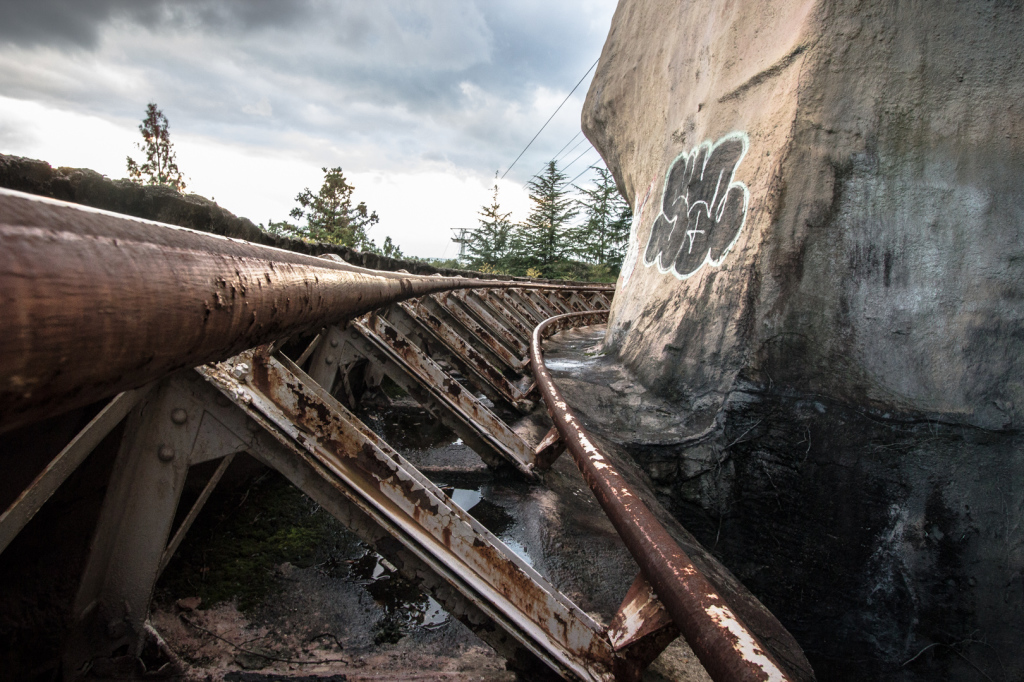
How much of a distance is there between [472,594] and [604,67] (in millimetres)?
9805

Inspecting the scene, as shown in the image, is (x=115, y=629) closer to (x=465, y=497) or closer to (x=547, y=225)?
(x=465, y=497)

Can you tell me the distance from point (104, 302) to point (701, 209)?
525cm

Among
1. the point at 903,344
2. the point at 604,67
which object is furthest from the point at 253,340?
the point at 604,67

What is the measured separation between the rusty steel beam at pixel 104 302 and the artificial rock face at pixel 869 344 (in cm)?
363

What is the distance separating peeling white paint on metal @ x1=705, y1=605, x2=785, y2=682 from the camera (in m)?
1.00

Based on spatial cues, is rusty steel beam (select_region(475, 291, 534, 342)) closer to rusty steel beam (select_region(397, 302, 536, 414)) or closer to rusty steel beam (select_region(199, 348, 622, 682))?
rusty steel beam (select_region(397, 302, 536, 414))

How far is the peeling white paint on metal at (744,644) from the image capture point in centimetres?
100

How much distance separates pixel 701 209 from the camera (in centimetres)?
510

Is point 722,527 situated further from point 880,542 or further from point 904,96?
point 904,96

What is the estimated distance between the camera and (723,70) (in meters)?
5.14

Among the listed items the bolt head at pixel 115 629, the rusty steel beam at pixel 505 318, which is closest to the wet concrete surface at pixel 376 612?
the bolt head at pixel 115 629

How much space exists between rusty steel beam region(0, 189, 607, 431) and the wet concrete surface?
4.26 ft

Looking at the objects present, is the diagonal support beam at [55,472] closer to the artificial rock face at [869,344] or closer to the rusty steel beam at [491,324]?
the artificial rock face at [869,344]

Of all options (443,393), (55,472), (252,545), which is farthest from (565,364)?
(55,472)
